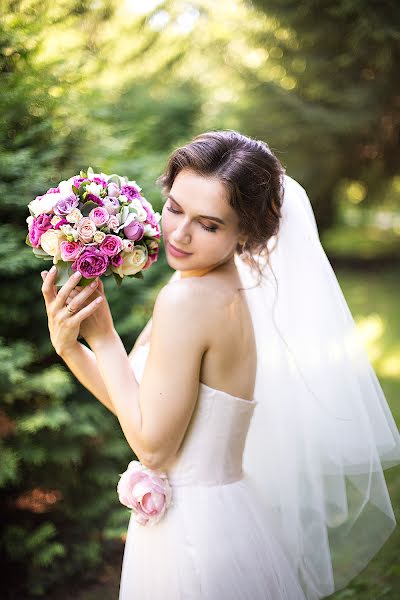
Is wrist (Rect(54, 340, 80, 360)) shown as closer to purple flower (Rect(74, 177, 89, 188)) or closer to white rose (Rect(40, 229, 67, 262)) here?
white rose (Rect(40, 229, 67, 262))

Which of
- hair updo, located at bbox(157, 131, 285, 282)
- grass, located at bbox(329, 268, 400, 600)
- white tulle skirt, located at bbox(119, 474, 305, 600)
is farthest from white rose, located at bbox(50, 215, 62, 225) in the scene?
grass, located at bbox(329, 268, 400, 600)

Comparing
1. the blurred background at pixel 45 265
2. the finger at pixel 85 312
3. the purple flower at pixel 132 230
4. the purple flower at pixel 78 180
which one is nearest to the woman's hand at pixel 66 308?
the finger at pixel 85 312

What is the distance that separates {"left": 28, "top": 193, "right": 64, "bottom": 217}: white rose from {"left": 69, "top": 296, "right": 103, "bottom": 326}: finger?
1.20ft

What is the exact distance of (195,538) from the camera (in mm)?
2035

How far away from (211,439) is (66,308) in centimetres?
69

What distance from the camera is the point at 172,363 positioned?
188cm

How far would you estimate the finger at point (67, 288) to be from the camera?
1948 millimetres

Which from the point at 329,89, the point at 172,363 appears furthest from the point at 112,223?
the point at 329,89

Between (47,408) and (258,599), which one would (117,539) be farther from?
(258,599)

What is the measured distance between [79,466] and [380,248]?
48.3ft

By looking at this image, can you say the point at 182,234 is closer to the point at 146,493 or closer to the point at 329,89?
the point at 146,493

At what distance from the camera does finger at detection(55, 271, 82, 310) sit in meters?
1.95

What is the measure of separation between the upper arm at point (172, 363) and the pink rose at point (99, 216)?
0.33 meters

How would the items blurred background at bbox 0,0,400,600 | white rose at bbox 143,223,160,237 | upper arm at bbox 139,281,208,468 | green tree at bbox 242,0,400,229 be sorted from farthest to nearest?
green tree at bbox 242,0,400,229 < blurred background at bbox 0,0,400,600 < white rose at bbox 143,223,160,237 < upper arm at bbox 139,281,208,468
